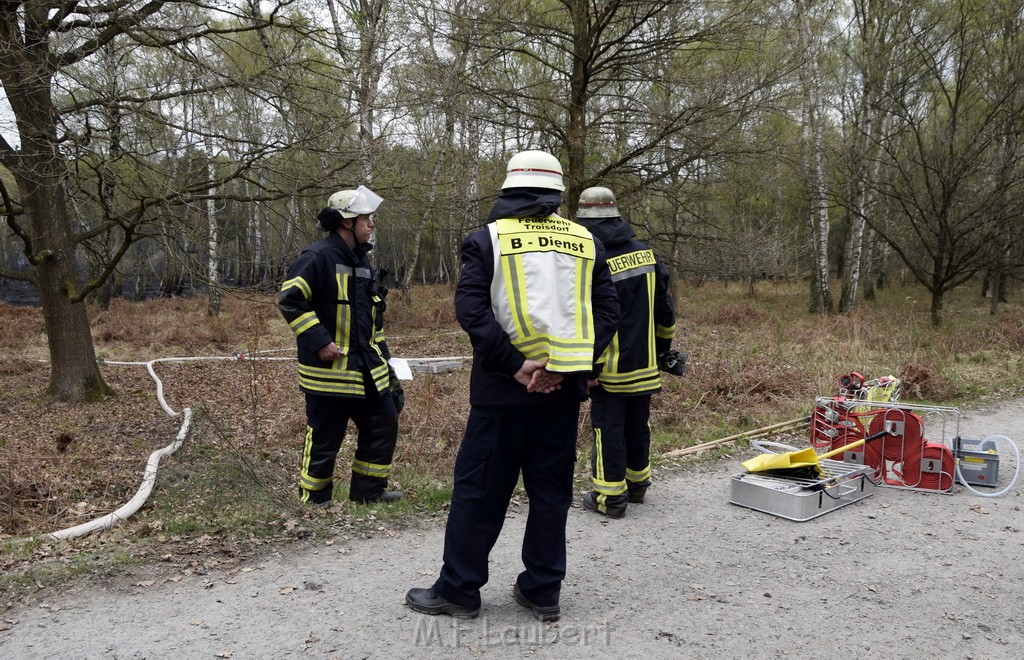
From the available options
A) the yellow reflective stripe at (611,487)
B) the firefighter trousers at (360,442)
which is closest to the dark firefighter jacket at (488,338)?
the yellow reflective stripe at (611,487)

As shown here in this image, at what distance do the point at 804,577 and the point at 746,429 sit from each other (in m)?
4.28

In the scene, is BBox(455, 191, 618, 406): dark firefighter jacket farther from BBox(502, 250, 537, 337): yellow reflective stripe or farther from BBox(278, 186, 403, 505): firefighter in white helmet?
BBox(278, 186, 403, 505): firefighter in white helmet

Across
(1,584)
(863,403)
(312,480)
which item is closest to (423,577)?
(312,480)

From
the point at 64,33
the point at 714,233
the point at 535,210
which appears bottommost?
the point at 535,210

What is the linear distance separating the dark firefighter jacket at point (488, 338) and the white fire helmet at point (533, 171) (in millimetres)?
64

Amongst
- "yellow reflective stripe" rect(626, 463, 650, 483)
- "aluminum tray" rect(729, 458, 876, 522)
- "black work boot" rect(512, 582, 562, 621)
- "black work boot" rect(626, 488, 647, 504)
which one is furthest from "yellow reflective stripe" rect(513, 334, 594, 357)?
"aluminum tray" rect(729, 458, 876, 522)

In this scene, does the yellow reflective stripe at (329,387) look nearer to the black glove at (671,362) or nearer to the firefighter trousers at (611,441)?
the firefighter trousers at (611,441)

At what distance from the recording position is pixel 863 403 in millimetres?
5699

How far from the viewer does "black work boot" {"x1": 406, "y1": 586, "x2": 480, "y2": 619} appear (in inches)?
132

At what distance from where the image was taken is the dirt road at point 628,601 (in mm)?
3129

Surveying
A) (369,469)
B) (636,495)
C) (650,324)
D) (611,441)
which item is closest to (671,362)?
(650,324)

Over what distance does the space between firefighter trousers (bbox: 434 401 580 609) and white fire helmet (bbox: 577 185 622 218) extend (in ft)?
6.29

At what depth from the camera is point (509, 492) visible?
3.39 meters

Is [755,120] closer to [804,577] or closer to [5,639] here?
[804,577]
